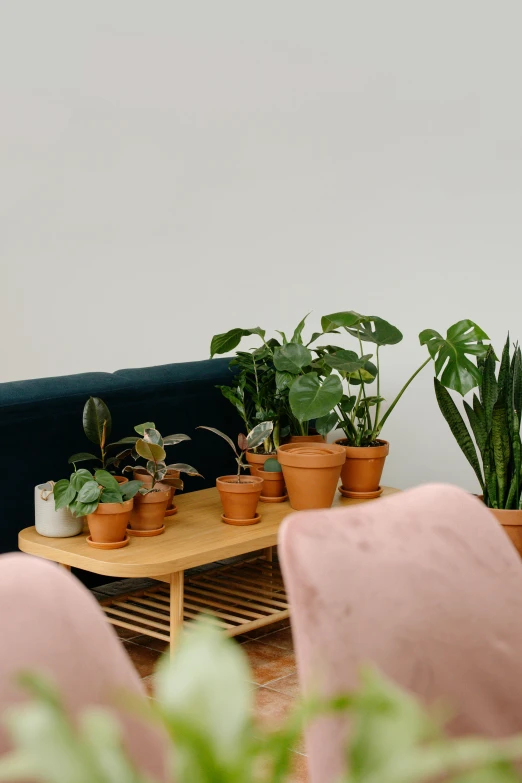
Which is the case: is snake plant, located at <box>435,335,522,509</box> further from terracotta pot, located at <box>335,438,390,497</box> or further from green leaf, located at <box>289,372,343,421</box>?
green leaf, located at <box>289,372,343,421</box>

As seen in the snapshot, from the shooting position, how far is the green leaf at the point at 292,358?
3.16 meters

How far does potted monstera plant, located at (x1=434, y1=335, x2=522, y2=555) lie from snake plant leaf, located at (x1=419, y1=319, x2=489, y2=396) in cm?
4

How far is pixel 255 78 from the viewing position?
4.65 meters

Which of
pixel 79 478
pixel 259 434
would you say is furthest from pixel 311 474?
pixel 79 478

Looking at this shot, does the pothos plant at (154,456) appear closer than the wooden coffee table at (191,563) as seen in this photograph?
No

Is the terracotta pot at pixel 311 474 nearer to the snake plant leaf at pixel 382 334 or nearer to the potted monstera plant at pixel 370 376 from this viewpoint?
the potted monstera plant at pixel 370 376

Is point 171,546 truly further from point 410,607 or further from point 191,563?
point 410,607

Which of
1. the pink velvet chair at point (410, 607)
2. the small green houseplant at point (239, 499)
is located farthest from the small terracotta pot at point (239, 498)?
the pink velvet chair at point (410, 607)

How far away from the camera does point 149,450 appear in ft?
8.98

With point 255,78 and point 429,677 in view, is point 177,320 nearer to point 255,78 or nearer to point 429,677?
point 255,78

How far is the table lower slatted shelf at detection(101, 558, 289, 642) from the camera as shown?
9.52ft

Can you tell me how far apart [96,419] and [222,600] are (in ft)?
2.85

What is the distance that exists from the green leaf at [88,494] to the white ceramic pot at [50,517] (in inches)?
3.7

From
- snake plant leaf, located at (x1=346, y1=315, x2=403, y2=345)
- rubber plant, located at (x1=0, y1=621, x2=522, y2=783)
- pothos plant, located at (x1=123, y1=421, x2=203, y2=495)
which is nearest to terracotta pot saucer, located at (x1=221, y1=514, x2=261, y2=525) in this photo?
pothos plant, located at (x1=123, y1=421, x2=203, y2=495)
